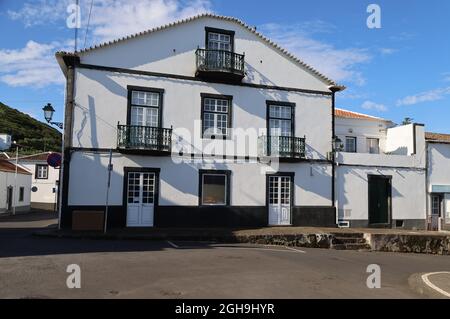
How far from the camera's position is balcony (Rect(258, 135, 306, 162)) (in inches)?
779

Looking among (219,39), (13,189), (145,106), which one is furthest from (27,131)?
(219,39)

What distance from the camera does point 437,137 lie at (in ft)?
80.6

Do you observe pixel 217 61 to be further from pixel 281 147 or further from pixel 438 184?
pixel 438 184

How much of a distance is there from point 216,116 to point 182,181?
3220 mm

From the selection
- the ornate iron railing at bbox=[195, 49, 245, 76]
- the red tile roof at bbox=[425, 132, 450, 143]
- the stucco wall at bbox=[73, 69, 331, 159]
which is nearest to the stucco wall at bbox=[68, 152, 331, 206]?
the stucco wall at bbox=[73, 69, 331, 159]

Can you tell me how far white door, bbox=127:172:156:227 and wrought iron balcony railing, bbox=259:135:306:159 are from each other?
198 inches

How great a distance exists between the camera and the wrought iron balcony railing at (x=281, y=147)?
780 inches

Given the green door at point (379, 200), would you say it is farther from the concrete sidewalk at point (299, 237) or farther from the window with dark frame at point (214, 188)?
the window with dark frame at point (214, 188)

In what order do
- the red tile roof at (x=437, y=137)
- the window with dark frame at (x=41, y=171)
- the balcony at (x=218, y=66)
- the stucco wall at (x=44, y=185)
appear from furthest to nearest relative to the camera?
the window with dark frame at (x=41, y=171)
the stucco wall at (x=44, y=185)
the red tile roof at (x=437, y=137)
the balcony at (x=218, y=66)

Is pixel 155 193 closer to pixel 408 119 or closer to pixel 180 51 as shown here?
pixel 180 51

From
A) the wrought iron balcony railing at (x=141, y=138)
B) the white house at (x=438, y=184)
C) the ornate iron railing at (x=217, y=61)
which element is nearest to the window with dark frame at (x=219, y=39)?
the ornate iron railing at (x=217, y=61)

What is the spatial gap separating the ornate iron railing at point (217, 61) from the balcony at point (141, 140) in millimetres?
3351

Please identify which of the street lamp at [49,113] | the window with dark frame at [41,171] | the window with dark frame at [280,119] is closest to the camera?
the street lamp at [49,113]
